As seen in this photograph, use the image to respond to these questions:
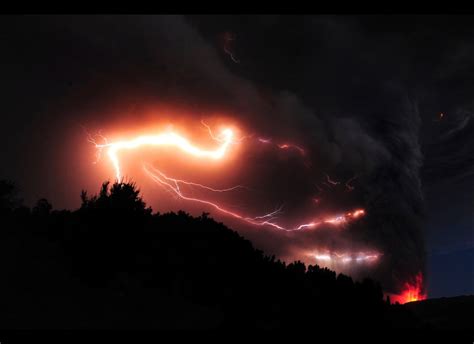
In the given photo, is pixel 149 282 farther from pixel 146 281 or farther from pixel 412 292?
pixel 412 292

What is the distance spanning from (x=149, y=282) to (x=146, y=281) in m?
0.09

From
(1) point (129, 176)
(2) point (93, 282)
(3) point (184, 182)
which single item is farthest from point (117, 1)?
(3) point (184, 182)

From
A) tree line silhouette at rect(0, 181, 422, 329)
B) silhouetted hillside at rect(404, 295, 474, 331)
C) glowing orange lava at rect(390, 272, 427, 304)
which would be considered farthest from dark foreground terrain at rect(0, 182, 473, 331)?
glowing orange lava at rect(390, 272, 427, 304)

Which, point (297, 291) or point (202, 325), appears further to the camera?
point (297, 291)

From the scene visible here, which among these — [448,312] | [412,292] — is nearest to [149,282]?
[448,312]

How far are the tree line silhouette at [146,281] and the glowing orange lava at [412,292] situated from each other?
27230 millimetres

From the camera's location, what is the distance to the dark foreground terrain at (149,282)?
276 inches

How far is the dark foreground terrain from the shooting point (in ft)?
23.0

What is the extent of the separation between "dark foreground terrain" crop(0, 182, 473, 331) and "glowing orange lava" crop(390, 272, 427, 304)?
993 inches

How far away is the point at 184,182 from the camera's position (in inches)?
1141

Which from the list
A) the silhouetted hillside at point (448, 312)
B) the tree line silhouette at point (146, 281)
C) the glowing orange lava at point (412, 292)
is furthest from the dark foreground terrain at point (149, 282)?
the glowing orange lava at point (412, 292)

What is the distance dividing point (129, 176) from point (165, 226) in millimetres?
16036

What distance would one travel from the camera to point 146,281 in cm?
824

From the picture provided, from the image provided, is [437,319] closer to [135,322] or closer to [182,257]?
[182,257]
